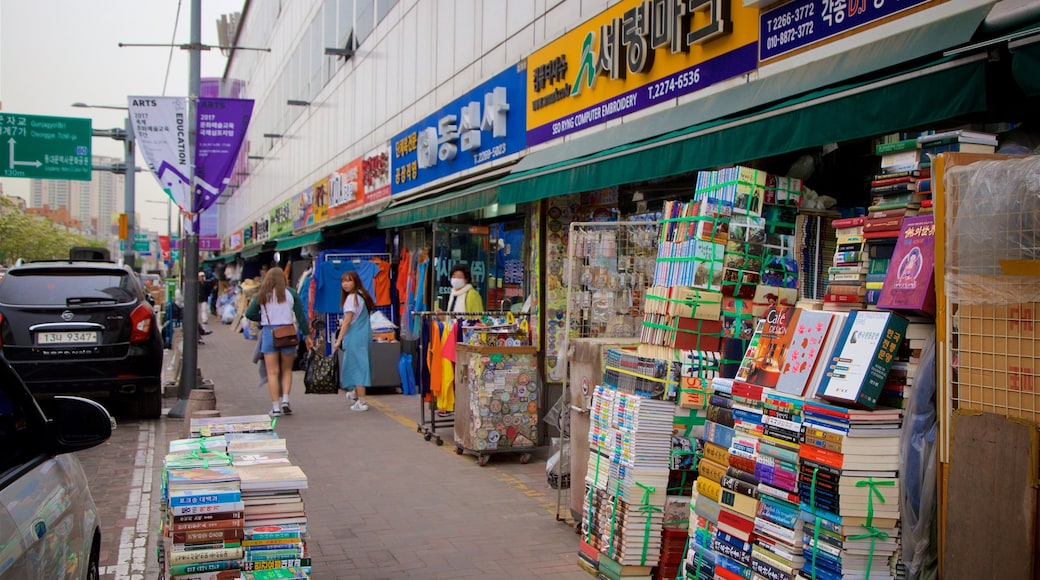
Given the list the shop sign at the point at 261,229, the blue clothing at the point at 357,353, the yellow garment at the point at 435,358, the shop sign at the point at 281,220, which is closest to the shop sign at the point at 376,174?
the blue clothing at the point at 357,353

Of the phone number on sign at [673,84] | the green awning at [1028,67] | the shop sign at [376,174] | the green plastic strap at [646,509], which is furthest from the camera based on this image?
the shop sign at [376,174]

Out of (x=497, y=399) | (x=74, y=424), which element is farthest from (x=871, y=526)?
(x=497, y=399)

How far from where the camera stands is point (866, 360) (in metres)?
3.74

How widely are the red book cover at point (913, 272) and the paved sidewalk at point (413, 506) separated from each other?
2.64 metres

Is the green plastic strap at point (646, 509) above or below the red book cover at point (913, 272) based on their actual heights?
below

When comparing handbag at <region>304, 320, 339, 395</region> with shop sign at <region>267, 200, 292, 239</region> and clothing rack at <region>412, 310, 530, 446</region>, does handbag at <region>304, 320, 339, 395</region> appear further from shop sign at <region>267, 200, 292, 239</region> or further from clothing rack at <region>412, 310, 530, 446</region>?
shop sign at <region>267, 200, 292, 239</region>

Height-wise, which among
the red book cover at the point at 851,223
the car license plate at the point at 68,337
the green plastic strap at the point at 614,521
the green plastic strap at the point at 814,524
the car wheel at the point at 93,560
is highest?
the red book cover at the point at 851,223

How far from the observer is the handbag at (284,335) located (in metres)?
10.6

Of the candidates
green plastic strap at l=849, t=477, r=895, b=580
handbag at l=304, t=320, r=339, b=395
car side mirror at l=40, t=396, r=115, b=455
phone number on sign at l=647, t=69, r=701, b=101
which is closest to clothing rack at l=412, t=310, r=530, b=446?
handbag at l=304, t=320, r=339, b=395

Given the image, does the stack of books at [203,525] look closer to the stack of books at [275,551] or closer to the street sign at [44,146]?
the stack of books at [275,551]

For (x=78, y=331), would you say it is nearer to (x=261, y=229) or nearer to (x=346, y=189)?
(x=346, y=189)

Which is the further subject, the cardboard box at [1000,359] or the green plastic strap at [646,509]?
the green plastic strap at [646,509]

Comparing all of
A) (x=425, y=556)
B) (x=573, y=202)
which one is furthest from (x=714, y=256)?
(x=573, y=202)

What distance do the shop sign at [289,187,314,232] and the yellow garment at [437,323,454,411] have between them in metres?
16.8
